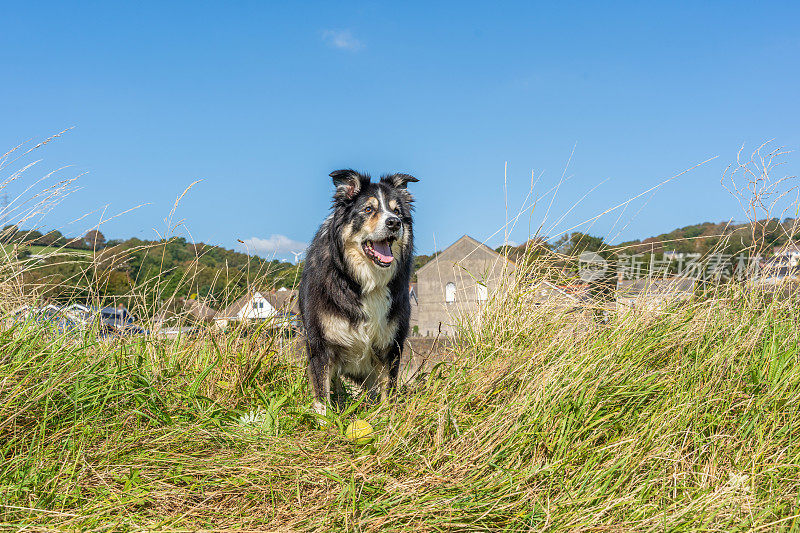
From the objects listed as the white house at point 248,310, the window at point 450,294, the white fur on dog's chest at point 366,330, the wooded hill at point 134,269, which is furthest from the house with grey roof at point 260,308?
the window at point 450,294

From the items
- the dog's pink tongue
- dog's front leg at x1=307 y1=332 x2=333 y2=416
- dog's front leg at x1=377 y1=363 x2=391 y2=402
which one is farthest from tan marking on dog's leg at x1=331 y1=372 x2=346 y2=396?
the dog's pink tongue

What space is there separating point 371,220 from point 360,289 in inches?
21.6

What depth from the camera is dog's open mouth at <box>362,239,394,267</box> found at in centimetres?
376

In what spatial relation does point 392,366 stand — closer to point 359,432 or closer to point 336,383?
point 336,383

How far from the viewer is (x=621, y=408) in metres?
2.59

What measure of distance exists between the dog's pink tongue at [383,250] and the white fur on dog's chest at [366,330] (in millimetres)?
268

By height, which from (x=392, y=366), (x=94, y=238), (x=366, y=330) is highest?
(x=94, y=238)

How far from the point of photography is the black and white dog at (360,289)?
12.4 ft

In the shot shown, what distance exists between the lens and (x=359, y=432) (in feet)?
8.55

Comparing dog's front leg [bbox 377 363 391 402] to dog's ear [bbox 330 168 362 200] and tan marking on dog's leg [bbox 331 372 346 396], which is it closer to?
tan marking on dog's leg [bbox 331 372 346 396]

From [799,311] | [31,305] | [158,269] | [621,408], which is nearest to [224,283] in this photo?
[158,269]

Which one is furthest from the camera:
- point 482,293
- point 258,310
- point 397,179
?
point 258,310

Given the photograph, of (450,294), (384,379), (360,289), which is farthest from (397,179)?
(384,379)

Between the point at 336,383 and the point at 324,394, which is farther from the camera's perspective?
the point at 336,383
